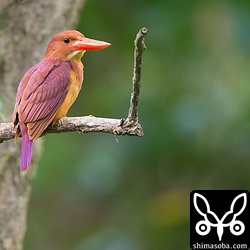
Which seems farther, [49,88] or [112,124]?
[49,88]

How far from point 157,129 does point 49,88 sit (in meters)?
2.02

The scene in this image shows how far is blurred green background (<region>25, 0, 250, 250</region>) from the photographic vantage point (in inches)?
273

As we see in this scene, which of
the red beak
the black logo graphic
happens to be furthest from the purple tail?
the black logo graphic

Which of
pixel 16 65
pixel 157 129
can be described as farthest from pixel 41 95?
pixel 157 129

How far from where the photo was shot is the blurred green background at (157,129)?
6.93m

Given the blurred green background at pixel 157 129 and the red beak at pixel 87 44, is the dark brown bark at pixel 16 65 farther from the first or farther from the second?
the blurred green background at pixel 157 129

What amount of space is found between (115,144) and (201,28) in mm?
1208

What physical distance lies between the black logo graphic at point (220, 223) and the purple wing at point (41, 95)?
115 cm

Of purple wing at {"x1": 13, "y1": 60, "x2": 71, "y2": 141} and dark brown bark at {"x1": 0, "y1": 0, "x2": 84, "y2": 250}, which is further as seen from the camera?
dark brown bark at {"x1": 0, "y1": 0, "x2": 84, "y2": 250}

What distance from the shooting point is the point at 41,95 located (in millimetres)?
5070

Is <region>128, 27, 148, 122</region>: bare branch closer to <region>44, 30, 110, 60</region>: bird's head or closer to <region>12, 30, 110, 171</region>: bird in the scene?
<region>12, 30, 110, 171</region>: bird

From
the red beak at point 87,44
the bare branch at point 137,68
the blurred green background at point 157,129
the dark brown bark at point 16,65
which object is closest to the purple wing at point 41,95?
the red beak at point 87,44

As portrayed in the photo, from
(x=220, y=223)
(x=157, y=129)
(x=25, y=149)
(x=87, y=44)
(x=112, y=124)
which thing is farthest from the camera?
(x=157, y=129)

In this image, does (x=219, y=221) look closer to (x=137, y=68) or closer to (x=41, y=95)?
(x=41, y=95)
